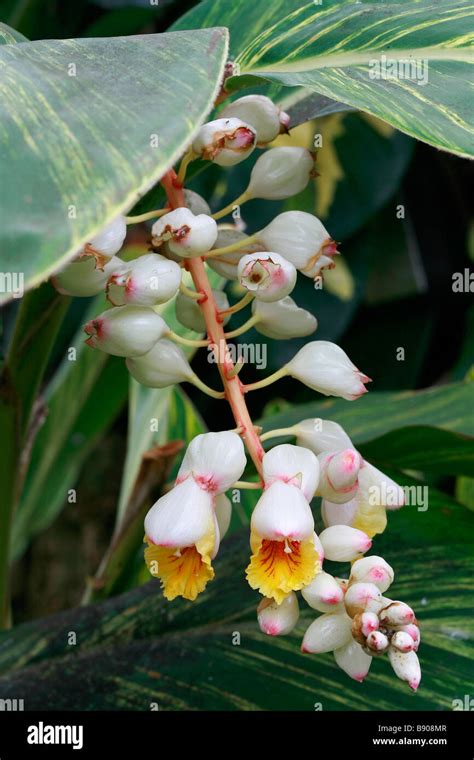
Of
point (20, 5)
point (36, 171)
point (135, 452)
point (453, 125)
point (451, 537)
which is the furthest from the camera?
point (20, 5)

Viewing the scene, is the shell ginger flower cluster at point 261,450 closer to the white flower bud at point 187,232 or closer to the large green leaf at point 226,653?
the white flower bud at point 187,232

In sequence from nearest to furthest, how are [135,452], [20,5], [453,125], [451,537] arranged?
[453,125] → [451,537] → [135,452] → [20,5]

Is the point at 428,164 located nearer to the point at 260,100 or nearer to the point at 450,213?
the point at 450,213

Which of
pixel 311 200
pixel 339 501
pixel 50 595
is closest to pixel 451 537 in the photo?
pixel 339 501

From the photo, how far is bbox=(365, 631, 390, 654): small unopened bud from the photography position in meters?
0.36

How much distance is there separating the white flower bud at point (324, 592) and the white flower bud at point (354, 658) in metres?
0.03

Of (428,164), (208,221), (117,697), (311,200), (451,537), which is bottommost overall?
(117,697)

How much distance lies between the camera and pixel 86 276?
42 centimetres

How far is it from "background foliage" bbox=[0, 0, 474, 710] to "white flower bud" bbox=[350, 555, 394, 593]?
0.59 feet

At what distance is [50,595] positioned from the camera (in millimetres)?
1464

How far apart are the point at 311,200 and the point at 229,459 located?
1.07 m

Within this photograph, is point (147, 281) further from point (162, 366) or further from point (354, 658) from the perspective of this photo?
point (354, 658)

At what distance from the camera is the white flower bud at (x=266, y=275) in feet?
1.37

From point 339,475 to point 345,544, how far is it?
0.10 ft
